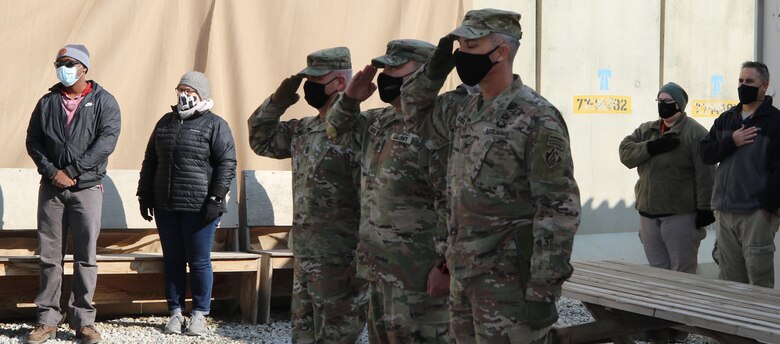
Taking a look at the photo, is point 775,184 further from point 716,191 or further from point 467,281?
point 467,281

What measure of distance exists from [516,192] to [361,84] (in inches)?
47.5

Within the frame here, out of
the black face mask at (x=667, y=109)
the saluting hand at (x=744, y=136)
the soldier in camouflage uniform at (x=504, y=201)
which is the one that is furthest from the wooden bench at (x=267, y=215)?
the soldier in camouflage uniform at (x=504, y=201)

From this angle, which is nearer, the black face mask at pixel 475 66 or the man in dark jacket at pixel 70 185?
the black face mask at pixel 475 66

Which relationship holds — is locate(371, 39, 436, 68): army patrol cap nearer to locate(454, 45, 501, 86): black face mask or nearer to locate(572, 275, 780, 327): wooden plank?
locate(454, 45, 501, 86): black face mask

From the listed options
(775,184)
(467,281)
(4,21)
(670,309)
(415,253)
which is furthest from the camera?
(4,21)

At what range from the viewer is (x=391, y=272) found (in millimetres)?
4301

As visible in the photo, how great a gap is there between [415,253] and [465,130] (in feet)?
2.23

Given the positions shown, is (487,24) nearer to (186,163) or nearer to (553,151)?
(553,151)

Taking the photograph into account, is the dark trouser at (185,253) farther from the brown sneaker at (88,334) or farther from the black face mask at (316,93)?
the black face mask at (316,93)

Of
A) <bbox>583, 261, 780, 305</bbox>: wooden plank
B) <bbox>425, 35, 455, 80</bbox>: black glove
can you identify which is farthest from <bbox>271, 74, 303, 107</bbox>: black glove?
<bbox>583, 261, 780, 305</bbox>: wooden plank

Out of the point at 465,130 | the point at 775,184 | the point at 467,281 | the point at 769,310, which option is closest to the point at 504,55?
the point at 465,130

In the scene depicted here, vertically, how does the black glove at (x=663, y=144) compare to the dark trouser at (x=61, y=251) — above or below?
above

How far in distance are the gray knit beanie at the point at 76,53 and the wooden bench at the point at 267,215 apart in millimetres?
1638

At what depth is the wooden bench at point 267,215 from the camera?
26.5 feet
